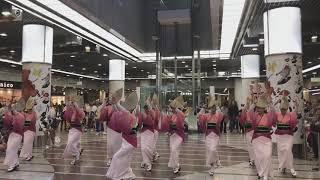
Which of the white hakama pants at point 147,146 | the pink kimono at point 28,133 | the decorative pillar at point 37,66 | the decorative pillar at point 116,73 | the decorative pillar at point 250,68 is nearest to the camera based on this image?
the white hakama pants at point 147,146

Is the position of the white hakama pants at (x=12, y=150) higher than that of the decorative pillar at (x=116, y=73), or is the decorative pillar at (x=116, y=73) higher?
the decorative pillar at (x=116, y=73)

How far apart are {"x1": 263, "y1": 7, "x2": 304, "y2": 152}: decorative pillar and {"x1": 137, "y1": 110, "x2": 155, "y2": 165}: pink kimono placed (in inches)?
152

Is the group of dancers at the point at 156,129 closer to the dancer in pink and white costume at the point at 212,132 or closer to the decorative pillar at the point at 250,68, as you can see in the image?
the dancer in pink and white costume at the point at 212,132

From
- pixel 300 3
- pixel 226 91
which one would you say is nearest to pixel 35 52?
pixel 300 3

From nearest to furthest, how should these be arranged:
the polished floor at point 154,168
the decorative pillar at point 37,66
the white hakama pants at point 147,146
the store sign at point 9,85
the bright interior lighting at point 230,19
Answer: the polished floor at point 154,168 < the white hakama pants at point 147,146 < the bright interior lighting at point 230,19 < the decorative pillar at point 37,66 < the store sign at point 9,85

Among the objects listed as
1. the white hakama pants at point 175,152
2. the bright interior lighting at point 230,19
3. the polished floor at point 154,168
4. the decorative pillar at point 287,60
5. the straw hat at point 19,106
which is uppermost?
the bright interior lighting at point 230,19

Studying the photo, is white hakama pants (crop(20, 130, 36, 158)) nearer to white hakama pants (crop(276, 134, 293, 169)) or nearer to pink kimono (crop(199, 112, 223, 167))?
pink kimono (crop(199, 112, 223, 167))

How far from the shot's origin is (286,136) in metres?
8.23

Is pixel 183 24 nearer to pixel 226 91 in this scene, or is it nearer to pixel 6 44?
pixel 6 44

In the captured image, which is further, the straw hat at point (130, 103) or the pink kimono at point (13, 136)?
the pink kimono at point (13, 136)

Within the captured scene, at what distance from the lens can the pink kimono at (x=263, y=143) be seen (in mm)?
7148

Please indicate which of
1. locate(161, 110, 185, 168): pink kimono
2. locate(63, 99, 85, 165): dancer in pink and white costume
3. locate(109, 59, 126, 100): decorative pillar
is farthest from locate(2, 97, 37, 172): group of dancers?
locate(109, 59, 126, 100): decorative pillar

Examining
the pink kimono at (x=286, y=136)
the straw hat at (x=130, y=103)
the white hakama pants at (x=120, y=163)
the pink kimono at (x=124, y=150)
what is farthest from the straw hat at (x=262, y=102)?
the white hakama pants at (x=120, y=163)

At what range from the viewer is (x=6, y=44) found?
59.8 feet
